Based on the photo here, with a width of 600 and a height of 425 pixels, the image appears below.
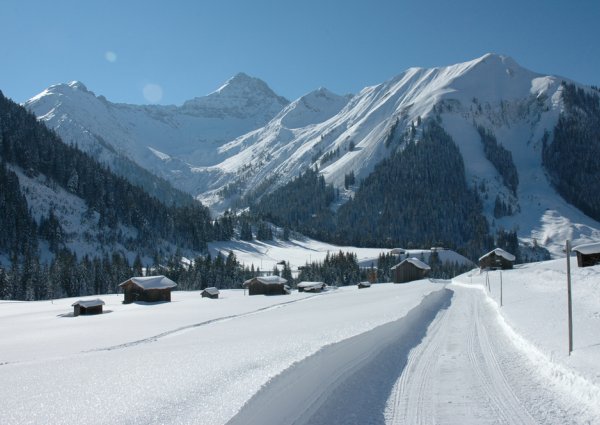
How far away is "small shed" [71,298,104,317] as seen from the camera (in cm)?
5738

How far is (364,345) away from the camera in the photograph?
1794 cm

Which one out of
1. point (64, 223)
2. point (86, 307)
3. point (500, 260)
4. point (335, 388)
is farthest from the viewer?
point (64, 223)

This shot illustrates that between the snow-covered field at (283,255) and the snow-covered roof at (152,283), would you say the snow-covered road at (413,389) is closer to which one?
the snow-covered roof at (152,283)

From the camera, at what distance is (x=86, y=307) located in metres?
58.1

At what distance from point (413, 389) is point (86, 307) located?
54.3 meters

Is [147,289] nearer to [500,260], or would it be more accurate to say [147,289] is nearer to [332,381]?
[332,381]

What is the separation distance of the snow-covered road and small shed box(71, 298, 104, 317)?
48.2 m

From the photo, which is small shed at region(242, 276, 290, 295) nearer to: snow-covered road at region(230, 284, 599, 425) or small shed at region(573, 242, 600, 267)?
small shed at region(573, 242, 600, 267)

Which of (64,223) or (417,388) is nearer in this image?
(417,388)

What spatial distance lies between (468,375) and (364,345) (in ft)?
15.4

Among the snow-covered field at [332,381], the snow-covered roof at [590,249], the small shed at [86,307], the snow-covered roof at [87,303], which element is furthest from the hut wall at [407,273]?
the snow-covered field at [332,381]

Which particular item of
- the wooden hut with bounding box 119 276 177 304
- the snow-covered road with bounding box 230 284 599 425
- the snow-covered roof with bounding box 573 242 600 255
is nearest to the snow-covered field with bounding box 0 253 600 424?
the snow-covered road with bounding box 230 284 599 425

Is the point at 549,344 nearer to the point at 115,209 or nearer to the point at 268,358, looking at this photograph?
the point at 268,358

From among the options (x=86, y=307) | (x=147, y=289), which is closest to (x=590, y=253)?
(x=147, y=289)
